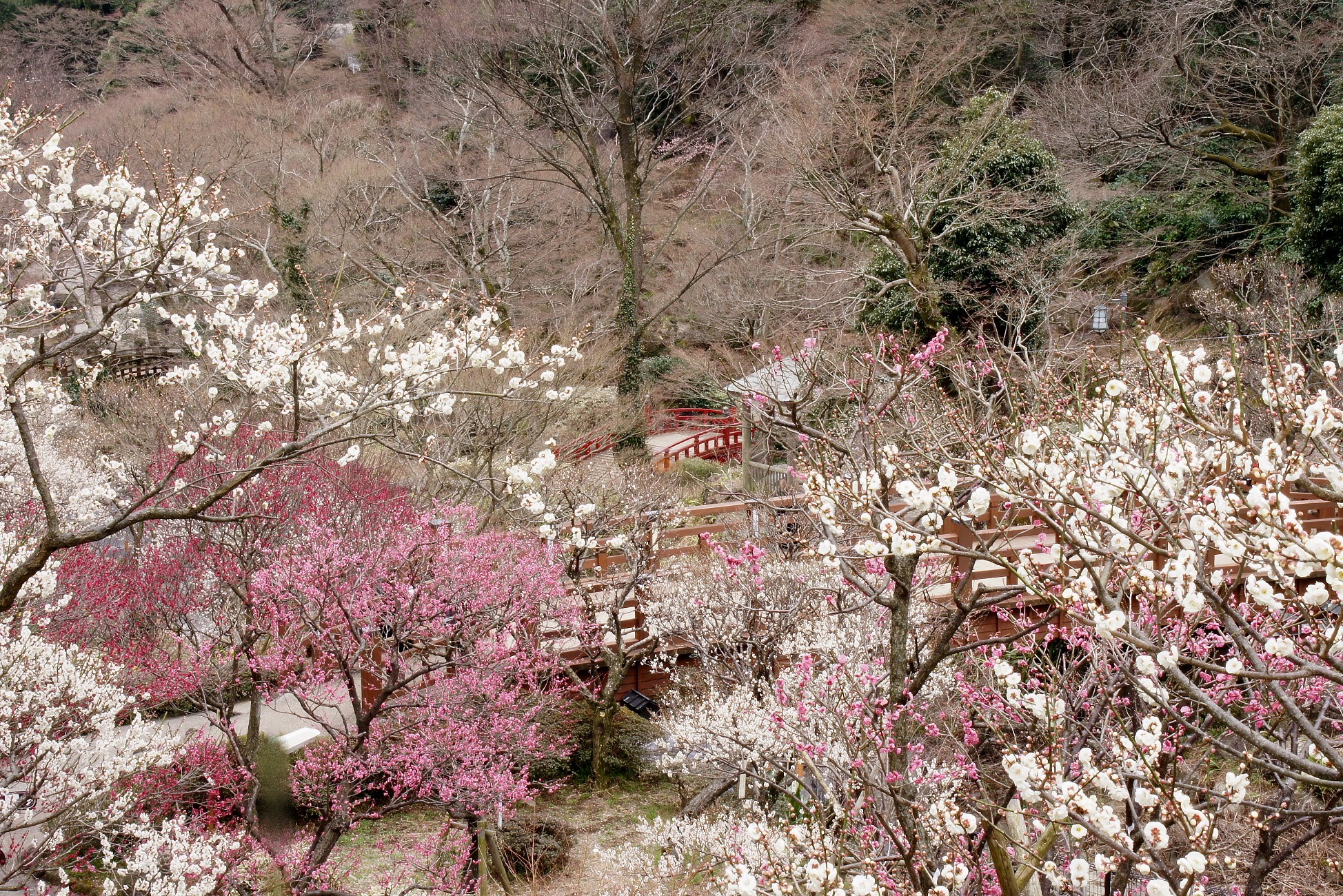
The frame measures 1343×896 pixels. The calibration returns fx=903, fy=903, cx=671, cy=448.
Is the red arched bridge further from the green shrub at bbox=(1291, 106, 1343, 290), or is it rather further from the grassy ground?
the green shrub at bbox=(1291, 106, 1343, 290)

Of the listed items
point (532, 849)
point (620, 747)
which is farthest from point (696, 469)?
point (532, 849)

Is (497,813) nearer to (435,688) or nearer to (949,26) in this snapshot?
(435,688)

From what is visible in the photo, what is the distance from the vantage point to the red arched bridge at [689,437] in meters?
16.8

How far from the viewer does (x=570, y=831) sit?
327 inches

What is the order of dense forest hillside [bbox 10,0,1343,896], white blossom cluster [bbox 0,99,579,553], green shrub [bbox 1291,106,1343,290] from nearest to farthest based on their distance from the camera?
dense forest hillside [bbox 10,0,1343,896] < white blossom cluster [bbox 0,99,579,553] < green shrub [bbox 1291,106,1343,290]

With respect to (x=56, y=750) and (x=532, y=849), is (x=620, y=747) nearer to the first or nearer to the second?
(x=532, y=849)

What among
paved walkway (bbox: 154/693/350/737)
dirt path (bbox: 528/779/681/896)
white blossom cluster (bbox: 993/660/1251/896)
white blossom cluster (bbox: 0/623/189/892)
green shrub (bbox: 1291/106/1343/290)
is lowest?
dirt path (bbox: 528/779/681/896)

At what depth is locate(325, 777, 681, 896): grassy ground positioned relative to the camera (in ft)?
24.4

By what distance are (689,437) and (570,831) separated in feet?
35.6

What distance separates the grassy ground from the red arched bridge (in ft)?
17.8

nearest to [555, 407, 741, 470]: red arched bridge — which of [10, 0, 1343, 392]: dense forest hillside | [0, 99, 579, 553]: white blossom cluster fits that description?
[10, 0, 1343, 392]: dense forest hillside

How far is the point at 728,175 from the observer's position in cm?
1859

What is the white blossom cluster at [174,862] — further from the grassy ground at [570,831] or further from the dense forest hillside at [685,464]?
the grassy ground at [570,831]

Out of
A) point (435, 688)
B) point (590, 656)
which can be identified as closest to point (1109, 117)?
point (590, 656)
